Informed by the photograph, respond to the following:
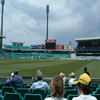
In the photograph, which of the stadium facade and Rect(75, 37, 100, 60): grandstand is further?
the stadium facade

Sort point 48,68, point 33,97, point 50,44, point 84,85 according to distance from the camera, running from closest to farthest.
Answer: point 84,85
point 33,97
point 48,68
point 50,44

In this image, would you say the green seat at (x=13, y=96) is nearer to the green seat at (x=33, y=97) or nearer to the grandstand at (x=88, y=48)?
the green seat at (x=33, y=97)

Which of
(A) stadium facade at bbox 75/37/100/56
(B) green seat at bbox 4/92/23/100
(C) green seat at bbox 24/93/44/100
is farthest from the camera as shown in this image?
(A) stadium facade at bbox 75/37/100/56

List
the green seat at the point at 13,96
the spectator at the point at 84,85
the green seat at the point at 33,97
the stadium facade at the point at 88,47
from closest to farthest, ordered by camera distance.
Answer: the spectator at the point at 84,85, the green seat at the point at 33,97, the green seat at the point at 13,96, the stadium facade at the point at 88,47

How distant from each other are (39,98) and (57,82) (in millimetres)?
1436

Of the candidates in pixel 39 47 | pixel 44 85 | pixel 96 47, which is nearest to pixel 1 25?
pixel 39 47

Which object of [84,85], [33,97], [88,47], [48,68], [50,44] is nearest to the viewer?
[84,85]

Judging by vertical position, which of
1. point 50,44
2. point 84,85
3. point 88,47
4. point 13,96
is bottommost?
point 13,96

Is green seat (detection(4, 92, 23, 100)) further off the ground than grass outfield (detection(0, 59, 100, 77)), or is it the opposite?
green seat (detection(4, 92, 23, 100))

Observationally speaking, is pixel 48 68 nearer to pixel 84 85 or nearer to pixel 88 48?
pixel 84 85

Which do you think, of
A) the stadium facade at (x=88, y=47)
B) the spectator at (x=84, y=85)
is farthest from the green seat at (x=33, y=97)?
the stadium facade at (x=88, y=47)

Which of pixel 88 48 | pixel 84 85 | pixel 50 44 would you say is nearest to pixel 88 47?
pixel 88 48

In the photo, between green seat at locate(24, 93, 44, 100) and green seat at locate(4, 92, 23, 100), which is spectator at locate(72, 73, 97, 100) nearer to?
green seat at locate(24, 93, 44, 100)

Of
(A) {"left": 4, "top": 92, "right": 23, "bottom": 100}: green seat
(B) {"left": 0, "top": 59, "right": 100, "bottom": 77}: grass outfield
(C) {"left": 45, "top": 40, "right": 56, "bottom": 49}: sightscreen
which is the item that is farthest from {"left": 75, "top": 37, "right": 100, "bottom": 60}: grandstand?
(A) {"left": 4, "top": 92, "right": 23, "bottom": 100}: green seat
